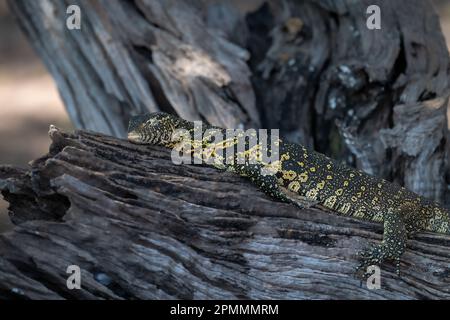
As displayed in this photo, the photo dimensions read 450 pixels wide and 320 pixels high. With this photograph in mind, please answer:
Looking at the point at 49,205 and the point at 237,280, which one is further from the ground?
the point at 49,205

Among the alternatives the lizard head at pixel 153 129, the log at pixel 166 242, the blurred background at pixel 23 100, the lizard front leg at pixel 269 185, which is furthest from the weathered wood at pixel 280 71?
the blurred background at pixel 23 100

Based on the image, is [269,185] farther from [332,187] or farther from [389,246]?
[389,246]

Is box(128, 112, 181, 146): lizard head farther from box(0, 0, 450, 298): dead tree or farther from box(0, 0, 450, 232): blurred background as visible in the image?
box(0, 0, 450, 232): blurred background

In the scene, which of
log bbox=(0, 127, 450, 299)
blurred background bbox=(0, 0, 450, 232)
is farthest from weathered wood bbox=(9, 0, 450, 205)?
blurred background bbox=(0, 0, 450, 232)

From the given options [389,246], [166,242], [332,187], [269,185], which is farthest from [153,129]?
[389,246]
